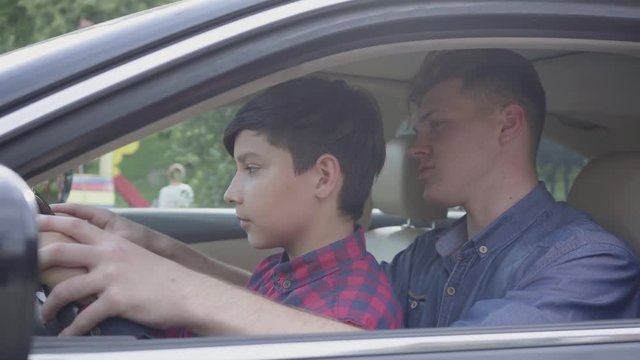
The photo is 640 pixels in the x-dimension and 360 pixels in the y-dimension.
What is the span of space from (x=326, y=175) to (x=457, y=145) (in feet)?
1.42

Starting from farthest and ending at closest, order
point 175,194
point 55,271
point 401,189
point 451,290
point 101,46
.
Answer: point 175,194 < point 401,189 < point 451,290 < point 55,271 < point 101,46

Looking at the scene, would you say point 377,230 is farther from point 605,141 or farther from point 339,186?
point 339,186

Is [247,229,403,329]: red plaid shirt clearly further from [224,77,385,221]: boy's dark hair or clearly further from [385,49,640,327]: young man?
[385,49,640,327]: young man

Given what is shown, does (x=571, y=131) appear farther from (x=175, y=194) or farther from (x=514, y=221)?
(x=175, y=194)

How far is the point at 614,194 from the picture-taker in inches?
98.4

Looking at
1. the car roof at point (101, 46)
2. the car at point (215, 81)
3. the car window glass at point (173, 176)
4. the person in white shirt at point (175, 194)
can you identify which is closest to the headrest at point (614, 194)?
the car at point (215, 81)

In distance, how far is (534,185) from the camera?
98.0 inches

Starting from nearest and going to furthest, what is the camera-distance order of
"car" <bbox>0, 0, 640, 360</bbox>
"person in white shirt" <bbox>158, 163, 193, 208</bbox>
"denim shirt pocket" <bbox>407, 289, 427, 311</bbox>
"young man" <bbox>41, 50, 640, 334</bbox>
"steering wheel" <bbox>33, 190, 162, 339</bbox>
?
"car" <bbox>0, 0, 640, 360</bbox> < "steering wheel" <bbox>33, 190, 162, 339</bbox> < "young man" <bbox>41, 50, 640, 334</bbox> < "denim shirt pocket" <bbox>407, 289, 427, 311</bbox> < "person in white shirt" <bbox>158, 163, 193, 208</bbox>

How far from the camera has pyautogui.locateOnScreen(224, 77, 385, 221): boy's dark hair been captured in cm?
219

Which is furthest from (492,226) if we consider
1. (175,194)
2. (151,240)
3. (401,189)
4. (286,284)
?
(175,194)

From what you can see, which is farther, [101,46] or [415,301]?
[415,301]

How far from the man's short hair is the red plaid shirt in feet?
1.58

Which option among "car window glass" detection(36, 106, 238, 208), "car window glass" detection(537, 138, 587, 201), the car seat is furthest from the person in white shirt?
the car seat

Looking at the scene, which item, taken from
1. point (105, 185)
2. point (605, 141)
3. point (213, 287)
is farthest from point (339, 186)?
point (105, 185)
